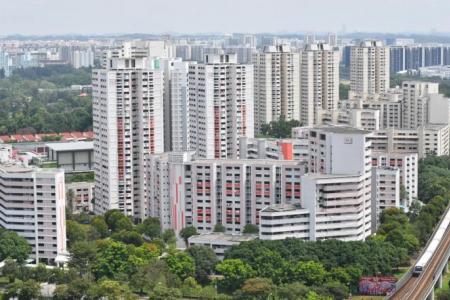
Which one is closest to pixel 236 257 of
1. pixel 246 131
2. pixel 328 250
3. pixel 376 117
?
pixel 328 250

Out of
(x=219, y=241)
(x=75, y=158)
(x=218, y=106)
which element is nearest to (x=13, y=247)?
(x=219, y=241)

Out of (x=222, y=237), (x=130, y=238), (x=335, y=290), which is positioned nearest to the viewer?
(x=335, y=290)

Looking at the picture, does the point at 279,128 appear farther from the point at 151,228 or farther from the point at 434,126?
the point at 151,228

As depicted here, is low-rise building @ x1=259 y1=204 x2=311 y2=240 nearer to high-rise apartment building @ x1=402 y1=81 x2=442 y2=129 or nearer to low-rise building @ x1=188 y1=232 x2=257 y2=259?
low-rise building @ x1=188 y1=232 x2=257 y2=259

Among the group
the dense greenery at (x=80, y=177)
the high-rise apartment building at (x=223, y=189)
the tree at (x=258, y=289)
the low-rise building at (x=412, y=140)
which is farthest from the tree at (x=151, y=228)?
the low-rise building at (x=412, y=140)

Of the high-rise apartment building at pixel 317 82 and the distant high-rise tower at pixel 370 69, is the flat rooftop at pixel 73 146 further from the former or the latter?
the distant high-rise tower at pixel 370 69
